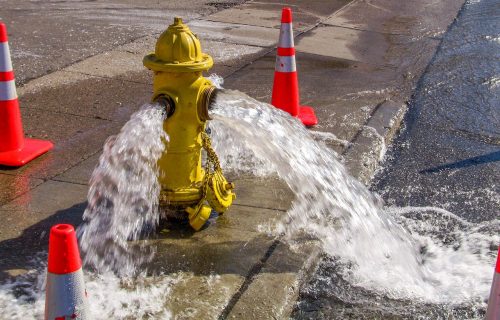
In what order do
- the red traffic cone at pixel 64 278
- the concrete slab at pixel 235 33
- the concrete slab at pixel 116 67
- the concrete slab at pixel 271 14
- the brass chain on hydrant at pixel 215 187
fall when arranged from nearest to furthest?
the red traffic cone at pixel 64 278, the brass chain on hydrant at pixel 215 187, the concrete slab at pixel 116 67, the concrete slab at pixel 235 33, the concrete slab at pixel 271 14

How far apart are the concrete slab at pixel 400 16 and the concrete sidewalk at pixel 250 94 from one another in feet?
0.11

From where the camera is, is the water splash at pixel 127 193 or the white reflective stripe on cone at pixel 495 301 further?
the water splash at pixel 127 193

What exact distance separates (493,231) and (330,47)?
532cm

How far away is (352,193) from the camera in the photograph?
497cm

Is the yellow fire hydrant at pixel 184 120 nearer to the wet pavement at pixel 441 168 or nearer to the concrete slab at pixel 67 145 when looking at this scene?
the wet pavement at pixel 441 168

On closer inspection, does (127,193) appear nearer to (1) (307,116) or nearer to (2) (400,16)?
(1) (307,116)

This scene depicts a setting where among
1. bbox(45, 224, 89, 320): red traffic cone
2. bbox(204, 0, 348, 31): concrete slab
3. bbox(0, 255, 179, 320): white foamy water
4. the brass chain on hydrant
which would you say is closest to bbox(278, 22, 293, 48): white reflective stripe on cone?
the brass chain on hydrant

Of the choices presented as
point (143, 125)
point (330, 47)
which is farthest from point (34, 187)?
point (330, 47)

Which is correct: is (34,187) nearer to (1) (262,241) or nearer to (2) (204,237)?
(2) (204,237)

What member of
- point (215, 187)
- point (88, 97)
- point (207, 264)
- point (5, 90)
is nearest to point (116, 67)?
point (88, 97)

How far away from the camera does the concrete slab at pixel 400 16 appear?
1165 centimetres

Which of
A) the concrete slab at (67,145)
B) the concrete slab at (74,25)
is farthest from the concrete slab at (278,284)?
the concrete slab at (74,25)

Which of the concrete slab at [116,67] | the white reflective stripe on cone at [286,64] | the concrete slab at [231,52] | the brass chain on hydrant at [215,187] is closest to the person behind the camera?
the brass chain on hydrant at [215,187]

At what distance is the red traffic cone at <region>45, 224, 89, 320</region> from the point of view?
284cm
